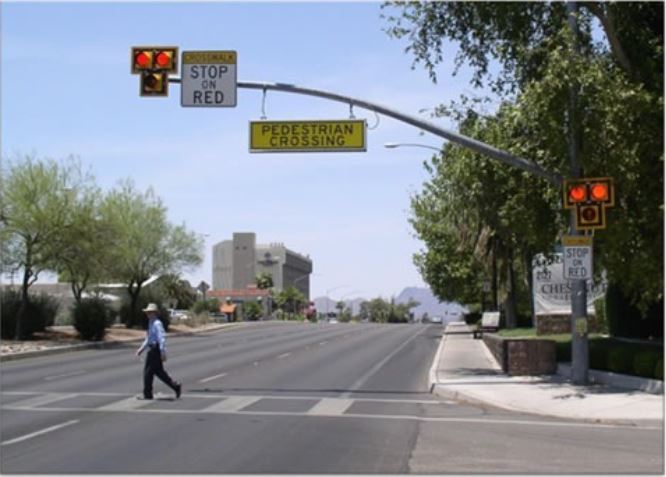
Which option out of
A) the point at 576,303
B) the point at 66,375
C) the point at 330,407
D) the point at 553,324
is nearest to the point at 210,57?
the point at 330,407

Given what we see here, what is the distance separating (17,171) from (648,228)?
28.1m

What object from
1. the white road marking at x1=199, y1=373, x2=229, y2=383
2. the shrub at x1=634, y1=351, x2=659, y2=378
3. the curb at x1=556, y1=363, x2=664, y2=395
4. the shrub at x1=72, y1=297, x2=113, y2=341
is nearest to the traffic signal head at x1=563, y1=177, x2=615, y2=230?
the shrub at x1=634, y1=351, x2=659, y2=378

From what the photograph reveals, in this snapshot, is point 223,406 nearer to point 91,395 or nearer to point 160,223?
point 91,395

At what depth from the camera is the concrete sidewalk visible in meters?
14.5

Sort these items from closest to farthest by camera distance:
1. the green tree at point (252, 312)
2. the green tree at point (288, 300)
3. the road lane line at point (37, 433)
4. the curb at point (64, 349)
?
1. the road lane line at point (37, 433)
2. the curb at point (64, 349)
3. the green tree at point (252, 312)
4. the green tree at point (288, 300)

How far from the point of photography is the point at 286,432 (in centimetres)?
1252

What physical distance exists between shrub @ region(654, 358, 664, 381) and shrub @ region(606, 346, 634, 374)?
3.97 feet

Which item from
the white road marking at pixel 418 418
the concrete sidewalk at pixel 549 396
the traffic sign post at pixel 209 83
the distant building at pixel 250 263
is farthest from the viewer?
the distant building at pixel 250 263

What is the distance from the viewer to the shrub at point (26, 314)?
39.5 m

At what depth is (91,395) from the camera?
1797cm

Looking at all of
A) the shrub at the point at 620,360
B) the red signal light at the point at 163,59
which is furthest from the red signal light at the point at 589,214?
the red signal light at the point at 163,59

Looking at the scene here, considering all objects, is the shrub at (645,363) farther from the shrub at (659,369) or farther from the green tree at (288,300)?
the green tree at (288,300)

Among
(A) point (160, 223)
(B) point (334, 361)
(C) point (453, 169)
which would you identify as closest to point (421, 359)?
(B) point (334, 361)

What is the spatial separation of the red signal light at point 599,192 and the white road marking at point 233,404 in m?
7.35
